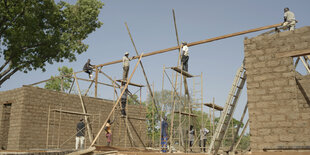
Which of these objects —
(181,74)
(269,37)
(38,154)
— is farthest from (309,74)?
(38,154)

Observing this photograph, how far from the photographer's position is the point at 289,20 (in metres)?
9.94

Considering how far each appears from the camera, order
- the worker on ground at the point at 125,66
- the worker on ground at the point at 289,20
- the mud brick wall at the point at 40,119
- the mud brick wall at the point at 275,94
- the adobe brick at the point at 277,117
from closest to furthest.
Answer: the mud brick wall at the point at 275,94 < the adobe brick at the point at 277,117 < the worker on ground at the point at 289,20 < the mud brick wall at the point at 40,119 < the worker on ground at the point at 125,66

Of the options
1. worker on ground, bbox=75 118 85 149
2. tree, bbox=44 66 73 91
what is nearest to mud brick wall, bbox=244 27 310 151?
worker on ground, bbox=75 118 85 149

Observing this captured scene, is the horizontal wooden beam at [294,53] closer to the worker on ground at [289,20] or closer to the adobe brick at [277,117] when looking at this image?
the adobe brick at [277,117]

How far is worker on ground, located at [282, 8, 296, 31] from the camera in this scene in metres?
9.82

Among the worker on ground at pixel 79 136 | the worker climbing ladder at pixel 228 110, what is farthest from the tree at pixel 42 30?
the worker climbing ladder at pixel 228 110

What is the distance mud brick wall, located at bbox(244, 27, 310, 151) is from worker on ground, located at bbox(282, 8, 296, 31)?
1549mm

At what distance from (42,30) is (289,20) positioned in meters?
15.3

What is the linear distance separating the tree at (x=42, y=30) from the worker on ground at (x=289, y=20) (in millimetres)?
14481

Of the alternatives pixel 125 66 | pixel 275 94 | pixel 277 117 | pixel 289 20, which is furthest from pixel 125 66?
pixel 277 117

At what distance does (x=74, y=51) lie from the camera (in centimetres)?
2169

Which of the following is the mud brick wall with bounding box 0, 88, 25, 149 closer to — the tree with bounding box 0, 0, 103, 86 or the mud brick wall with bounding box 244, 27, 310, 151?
the tree with bounding box 0, 0, 103, 86

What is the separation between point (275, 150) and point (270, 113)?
1.00 m

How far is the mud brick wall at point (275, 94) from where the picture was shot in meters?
7.92
